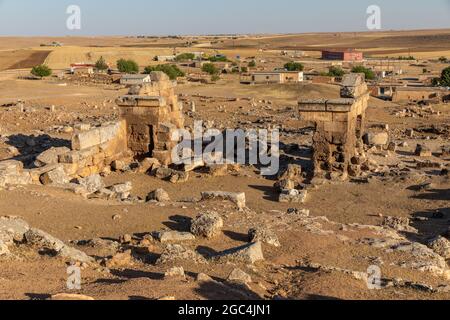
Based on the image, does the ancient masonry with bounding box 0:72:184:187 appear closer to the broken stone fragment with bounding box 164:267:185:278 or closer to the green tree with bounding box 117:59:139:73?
the broken stone fragment with bounding box 164:267:185:278

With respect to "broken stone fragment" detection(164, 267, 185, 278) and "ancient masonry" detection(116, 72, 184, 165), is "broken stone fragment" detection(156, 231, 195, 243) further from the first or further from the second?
"ancient masonry" detection(116, 72, 184, 165)

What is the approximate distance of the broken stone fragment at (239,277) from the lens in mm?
6169

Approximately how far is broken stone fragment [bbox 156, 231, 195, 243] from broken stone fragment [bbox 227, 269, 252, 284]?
2.03m

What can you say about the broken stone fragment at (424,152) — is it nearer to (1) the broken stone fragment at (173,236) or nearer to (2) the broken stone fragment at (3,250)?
(1) the broken stone fragment at (173,236)

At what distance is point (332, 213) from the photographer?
1138 cm

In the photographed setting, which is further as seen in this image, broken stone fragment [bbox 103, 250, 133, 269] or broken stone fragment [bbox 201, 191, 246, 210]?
broken stone fragment [bbox 201, 191, 246, 210]

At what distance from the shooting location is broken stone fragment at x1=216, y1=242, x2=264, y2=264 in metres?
7.09

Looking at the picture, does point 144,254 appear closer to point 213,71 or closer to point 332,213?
point 332,213

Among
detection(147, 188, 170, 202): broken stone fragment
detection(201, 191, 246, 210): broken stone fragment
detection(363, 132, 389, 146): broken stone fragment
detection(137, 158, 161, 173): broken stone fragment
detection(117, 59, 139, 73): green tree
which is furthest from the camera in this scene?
detection(117, 59, 139, 73): green tree

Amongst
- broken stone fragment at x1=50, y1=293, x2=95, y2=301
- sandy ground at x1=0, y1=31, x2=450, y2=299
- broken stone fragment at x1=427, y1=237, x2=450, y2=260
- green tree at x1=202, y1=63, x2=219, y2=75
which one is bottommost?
broken stone fragment at x1=427, y1=237, x2=450, y2=260

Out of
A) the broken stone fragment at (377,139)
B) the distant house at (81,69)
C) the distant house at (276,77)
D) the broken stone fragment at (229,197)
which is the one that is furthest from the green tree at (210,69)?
the broken stone fragment at (229,197)

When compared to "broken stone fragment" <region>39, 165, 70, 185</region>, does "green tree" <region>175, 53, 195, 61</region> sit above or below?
above

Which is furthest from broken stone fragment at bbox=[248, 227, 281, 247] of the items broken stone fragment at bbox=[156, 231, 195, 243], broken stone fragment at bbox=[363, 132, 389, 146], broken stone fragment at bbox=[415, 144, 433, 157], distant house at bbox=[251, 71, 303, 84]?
distant house at bbox=[251, 71, 303, 84]

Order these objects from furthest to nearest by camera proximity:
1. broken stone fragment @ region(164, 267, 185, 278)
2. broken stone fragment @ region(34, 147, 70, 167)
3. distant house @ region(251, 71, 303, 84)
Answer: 1. distant house @ region(251, 71, 303, 84)
2. broken stone fragment @ region(34, 147, 70, 167)
3. broken stone fragment @ region(164, 267, 185, 278)
